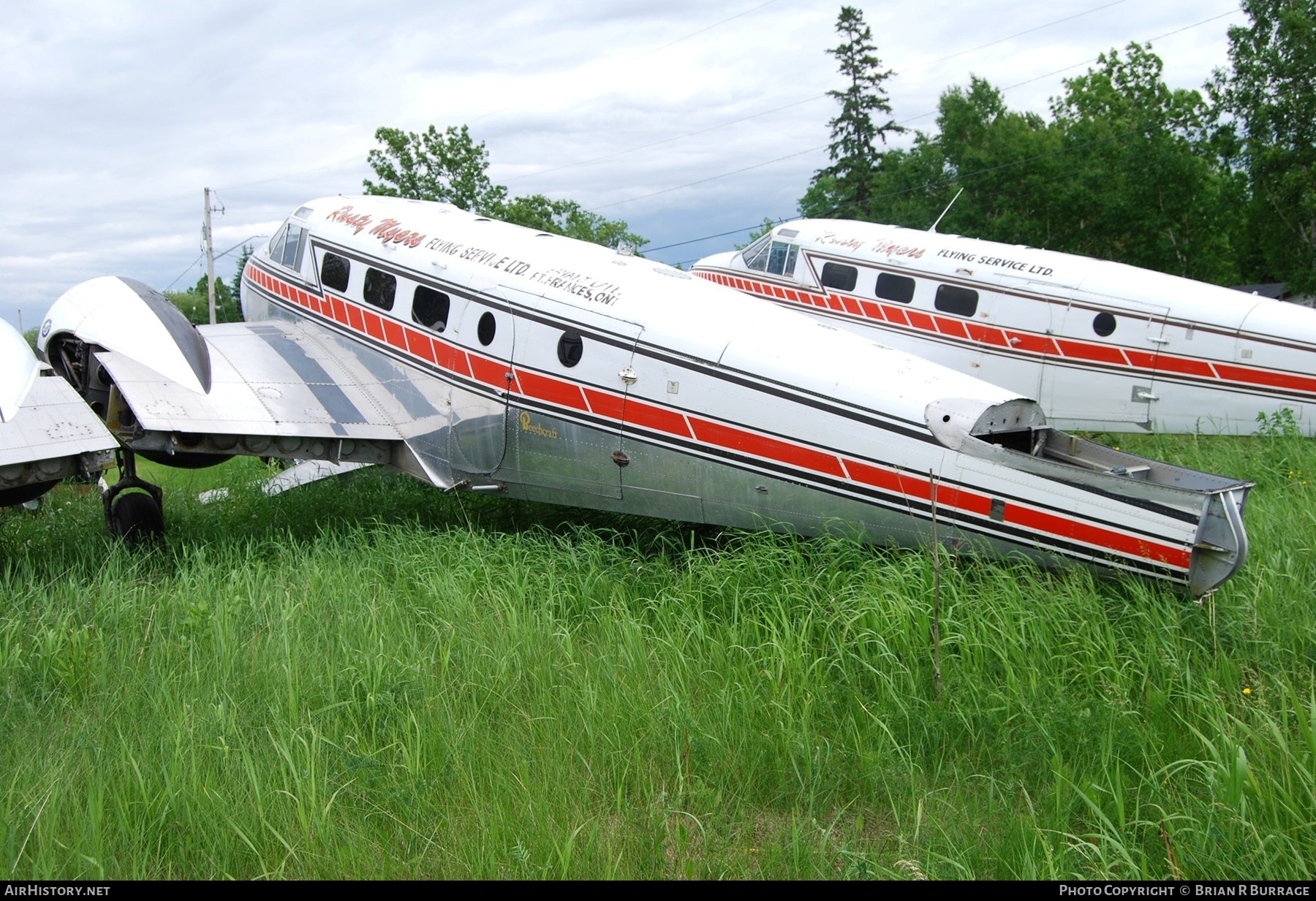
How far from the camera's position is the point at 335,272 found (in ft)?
36.3

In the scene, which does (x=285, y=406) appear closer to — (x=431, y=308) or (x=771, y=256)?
(x=431, y=308)

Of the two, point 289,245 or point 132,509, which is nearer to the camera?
point 132,509

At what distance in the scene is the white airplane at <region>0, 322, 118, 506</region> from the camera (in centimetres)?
782

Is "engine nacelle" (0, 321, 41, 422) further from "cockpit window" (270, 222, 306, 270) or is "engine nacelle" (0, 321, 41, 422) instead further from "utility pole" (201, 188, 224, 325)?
"utility pole" (201, 188, 224, 325)

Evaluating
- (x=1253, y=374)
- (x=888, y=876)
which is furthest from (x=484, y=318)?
(x=1253, y=374)

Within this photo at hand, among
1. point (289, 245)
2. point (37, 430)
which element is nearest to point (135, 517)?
point (37, 430)

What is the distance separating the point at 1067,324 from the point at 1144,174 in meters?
19.6

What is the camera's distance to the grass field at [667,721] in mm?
4219

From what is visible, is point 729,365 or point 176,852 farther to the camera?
point 729,365

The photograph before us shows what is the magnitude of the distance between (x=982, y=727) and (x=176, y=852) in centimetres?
391

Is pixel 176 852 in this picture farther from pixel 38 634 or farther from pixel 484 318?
pixel 484 318

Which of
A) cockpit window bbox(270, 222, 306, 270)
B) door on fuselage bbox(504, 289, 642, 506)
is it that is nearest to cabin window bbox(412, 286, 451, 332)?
door on fuselage bbox(504, 289, 642, 506)

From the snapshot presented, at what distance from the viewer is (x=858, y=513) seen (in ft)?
23.7

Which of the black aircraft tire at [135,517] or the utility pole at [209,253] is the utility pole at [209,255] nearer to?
the utility pole at [209,253]
